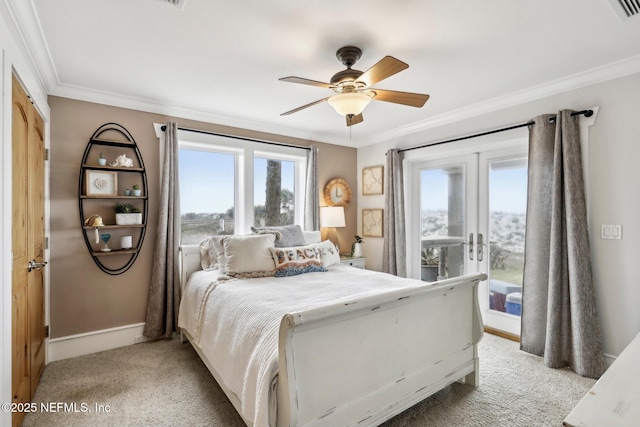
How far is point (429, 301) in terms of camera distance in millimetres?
2109

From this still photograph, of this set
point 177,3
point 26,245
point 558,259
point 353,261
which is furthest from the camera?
point 353,261

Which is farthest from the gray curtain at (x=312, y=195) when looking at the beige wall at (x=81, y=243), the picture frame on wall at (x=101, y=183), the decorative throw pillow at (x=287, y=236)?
the picture frame on wall at (x=101, y=183)

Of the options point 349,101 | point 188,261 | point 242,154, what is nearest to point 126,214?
point 188,261

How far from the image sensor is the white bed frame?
1.49 m

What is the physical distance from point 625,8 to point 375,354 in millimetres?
2435

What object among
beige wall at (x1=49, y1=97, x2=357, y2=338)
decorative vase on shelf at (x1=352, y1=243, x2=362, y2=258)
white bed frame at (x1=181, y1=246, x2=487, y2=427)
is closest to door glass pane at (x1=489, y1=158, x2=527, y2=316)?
white bed frame at (x1=181, y1=246, x2=487, y2=427)

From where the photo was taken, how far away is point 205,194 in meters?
3.83

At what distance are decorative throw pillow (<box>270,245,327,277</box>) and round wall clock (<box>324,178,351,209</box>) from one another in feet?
5.03

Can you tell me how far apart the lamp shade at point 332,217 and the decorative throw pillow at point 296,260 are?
1121mm

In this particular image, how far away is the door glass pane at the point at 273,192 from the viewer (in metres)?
4.20

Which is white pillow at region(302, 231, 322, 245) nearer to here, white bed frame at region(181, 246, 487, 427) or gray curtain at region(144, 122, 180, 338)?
gray curtain at region(144, 122, 180, 338)

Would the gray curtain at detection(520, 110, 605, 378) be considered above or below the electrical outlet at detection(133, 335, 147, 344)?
above

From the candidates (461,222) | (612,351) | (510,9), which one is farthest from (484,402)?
(510,9)

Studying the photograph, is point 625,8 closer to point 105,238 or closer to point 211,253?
point 211,253
